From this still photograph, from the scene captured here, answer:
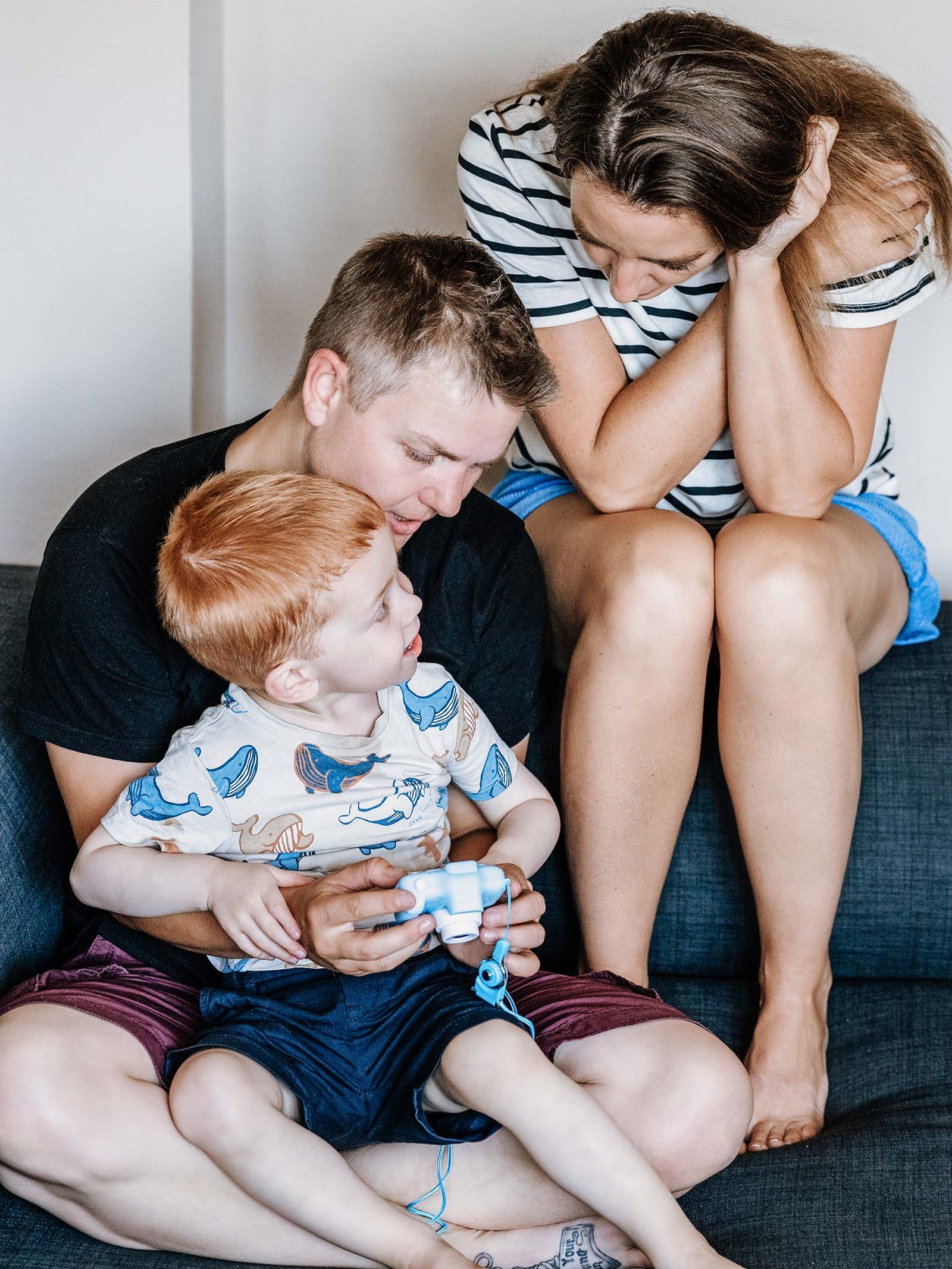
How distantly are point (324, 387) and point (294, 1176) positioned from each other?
707 millimetres

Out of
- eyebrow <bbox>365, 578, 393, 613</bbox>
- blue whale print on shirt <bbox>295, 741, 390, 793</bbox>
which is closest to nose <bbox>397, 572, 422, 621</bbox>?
eyebrow <bbox>365, 578, 393, 613</bbox>

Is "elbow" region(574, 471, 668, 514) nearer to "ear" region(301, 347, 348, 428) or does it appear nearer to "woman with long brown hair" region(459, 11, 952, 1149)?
"woman with long brown hair" region(459, 11, 952, 1149)

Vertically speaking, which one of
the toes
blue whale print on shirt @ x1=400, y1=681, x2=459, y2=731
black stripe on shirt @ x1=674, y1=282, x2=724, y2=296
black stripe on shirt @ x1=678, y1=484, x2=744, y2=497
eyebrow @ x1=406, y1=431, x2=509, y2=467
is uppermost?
black stripe on shirt @ x1=674, y1=282, x2=724, y2=296

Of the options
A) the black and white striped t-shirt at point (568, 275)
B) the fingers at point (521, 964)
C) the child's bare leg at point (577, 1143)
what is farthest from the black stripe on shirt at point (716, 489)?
the child's bare leg at point (577, 1143)

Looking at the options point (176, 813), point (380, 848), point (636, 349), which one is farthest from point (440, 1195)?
point (636, 349)

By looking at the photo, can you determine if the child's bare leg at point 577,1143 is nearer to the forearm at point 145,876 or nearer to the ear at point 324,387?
the forearm at point 145,876

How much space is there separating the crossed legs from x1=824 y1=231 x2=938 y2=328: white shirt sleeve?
0.24m

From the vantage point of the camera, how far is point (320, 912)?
3.72ft

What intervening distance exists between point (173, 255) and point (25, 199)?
22 cm

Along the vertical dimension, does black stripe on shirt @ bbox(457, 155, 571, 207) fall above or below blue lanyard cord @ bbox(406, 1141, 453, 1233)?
above

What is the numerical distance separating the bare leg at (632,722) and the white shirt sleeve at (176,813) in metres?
0.43

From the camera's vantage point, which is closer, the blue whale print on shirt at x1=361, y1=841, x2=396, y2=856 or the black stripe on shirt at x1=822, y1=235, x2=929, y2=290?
the blue whale print on shirt at x1=361, y1=841, x2=396, y2=856

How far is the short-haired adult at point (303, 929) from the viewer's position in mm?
1141

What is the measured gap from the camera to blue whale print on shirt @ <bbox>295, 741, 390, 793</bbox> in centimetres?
126
